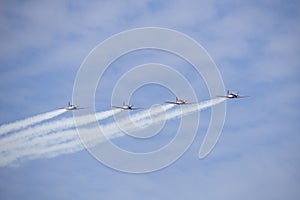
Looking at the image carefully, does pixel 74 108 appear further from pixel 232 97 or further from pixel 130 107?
pixel 232 97

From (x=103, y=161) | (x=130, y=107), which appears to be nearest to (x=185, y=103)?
(x=130, y=107)

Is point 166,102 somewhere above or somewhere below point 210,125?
above

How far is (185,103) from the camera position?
16775 centimetres

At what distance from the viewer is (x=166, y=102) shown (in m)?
169

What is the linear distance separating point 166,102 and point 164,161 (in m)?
18.1

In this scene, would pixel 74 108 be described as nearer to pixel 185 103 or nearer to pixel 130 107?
pixel 130 107

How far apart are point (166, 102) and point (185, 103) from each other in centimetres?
591

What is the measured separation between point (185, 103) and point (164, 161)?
61.3ft

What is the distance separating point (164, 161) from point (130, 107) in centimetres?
1944

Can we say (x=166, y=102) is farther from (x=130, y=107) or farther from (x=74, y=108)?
(x=74, y=108)

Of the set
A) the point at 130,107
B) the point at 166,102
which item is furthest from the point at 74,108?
the point at 166,102

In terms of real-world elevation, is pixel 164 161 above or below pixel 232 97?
below

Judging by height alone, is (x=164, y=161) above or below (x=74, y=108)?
below

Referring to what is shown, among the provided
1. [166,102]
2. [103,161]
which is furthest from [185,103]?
[103,161]
